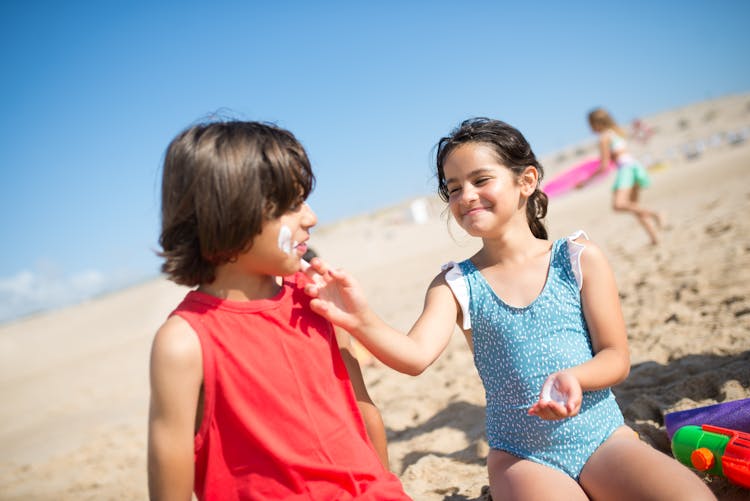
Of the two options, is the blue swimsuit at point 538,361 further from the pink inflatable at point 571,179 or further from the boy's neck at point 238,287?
the pink inflatable at point 571,179

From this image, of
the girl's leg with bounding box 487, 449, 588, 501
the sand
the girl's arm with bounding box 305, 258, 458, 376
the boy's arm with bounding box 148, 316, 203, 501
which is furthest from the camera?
the sand

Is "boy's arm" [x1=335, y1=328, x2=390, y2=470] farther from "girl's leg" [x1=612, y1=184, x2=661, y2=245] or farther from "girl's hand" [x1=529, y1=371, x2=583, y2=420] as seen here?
"girl's leg" [x1=612, y1=184, x2=661, y2=245]

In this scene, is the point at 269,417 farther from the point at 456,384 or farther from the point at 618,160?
the point at 618,160

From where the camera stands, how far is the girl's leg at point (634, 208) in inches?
294

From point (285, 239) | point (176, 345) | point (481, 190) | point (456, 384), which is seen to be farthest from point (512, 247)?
point (456, 384)

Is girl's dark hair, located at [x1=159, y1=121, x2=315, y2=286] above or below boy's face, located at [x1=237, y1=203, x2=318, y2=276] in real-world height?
above

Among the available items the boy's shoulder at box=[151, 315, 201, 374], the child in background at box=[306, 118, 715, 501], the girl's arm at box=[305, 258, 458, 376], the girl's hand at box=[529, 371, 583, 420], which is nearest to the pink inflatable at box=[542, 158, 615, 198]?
the child in background at box=[306, 118, 715, 501]

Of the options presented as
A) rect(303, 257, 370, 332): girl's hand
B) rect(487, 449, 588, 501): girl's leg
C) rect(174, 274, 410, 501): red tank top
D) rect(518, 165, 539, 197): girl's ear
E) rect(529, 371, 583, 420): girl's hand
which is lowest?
rect(487, 449, 588, 501): girl's leg

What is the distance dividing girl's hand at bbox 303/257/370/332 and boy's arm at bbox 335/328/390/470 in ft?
0.44

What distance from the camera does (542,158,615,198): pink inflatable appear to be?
7.86 meters

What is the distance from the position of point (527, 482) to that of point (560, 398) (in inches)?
16.1

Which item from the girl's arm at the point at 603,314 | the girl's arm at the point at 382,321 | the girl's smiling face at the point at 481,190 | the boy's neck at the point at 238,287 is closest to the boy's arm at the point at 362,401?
the girl's arm at the point at 382,321

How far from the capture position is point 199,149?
5.17 feet

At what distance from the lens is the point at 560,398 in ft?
5.63
